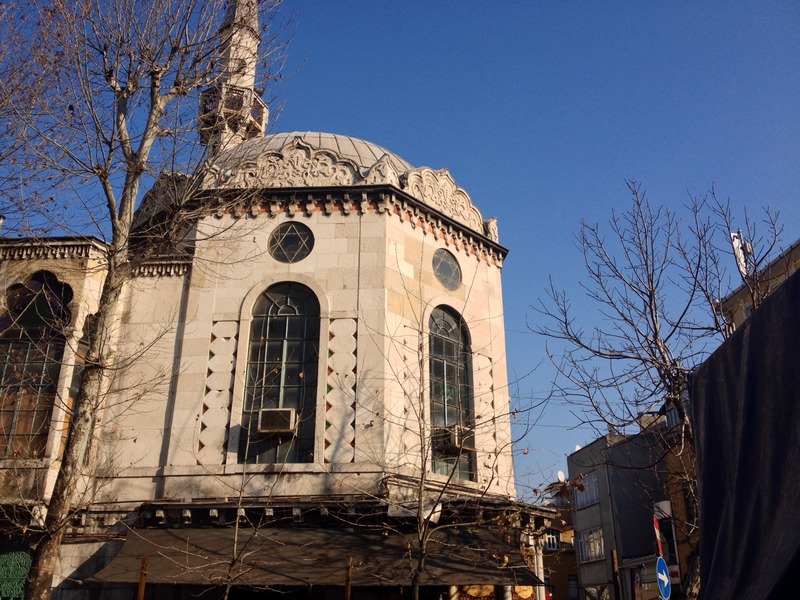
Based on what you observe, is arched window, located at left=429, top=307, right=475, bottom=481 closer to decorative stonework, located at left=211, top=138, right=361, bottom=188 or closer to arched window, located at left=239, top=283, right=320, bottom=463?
arched window, located at left=239, top=283, right=320, bottom=463

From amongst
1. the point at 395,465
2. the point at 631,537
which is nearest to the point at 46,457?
the point at 395,465

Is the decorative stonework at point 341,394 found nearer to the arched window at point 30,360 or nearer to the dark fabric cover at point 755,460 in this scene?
the arched window at point 30,360

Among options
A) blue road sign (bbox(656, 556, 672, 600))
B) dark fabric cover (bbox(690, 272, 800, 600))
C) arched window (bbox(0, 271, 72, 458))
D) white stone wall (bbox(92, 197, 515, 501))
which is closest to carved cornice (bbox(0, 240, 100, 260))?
arched window (bbox(0, 271, 72, 458))

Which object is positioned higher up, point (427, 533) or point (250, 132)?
point (250, 132)

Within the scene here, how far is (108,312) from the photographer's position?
449 inches

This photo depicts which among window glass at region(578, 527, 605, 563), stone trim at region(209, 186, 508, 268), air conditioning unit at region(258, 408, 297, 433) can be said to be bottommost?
air conditioning unit at region(258, 408, 297, 433)

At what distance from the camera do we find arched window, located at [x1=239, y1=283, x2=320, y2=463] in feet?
50.0

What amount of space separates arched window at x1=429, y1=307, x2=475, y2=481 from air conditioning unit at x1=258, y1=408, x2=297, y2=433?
123 inches

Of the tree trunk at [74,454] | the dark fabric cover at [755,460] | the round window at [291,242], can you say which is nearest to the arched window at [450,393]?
the round window at [291,242]

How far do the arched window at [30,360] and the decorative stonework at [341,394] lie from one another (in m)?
5.93

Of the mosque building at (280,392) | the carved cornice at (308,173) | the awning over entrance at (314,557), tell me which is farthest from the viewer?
the carved cornice at (308,173)

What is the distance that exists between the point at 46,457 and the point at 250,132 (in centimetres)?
1436

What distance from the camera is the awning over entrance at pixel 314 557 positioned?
1292cm

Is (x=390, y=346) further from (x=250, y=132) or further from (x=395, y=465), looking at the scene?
(x=250, y=132)
